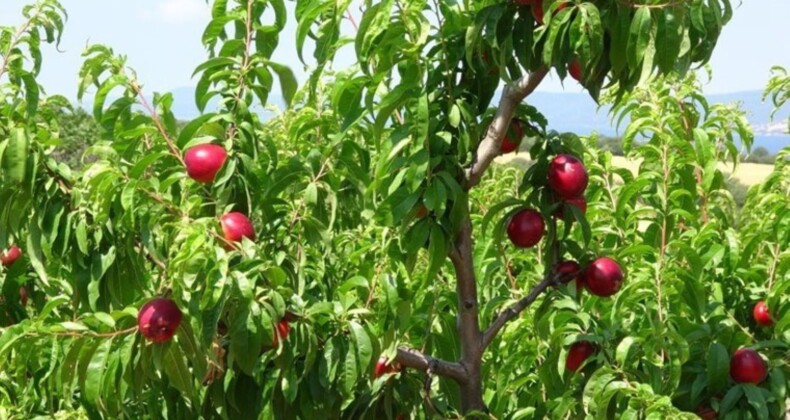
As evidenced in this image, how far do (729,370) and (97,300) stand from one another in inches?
53.7

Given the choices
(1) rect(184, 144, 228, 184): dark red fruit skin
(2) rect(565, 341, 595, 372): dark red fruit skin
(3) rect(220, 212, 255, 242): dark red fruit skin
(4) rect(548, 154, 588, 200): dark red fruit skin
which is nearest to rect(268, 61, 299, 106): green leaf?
(1) rect(184, 144, 228, 184): dark red fruit skin

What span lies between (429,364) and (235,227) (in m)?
0.54

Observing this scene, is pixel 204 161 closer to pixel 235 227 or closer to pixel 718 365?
pixel 235 227

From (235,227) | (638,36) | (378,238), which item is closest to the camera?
(638,36)

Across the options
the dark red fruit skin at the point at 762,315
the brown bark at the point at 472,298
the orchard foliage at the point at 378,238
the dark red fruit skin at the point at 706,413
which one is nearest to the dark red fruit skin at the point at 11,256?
the orchard foliage at the point at 378,238

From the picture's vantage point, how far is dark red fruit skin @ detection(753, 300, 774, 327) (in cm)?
256

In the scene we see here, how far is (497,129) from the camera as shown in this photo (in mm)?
2096

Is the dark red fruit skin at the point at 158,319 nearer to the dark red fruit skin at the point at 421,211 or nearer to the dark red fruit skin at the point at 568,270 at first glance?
the dark red fruit skin at the point at 421,211

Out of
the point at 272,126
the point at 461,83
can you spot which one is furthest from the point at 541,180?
the point at 272,126

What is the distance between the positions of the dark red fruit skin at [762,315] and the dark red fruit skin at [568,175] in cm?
68

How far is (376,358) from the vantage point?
2.10 meters

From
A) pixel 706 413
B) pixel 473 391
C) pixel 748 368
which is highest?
pixel 473 391

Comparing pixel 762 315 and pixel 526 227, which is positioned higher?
pixel 526 227

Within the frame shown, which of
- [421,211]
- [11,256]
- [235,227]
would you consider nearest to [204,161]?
[235,227]
